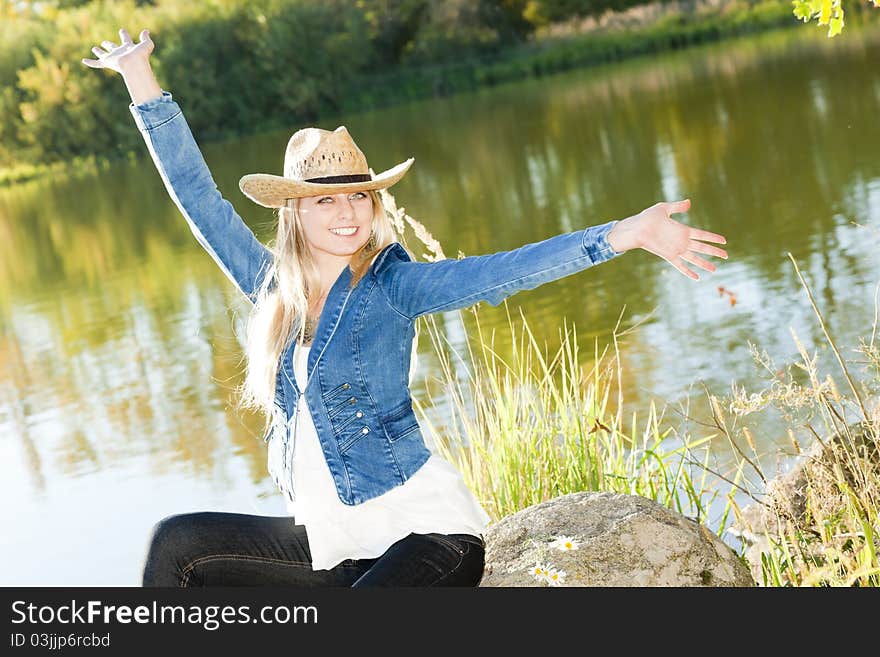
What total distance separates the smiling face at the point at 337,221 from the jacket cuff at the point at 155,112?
319 millimetres

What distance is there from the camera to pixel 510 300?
7949 mm

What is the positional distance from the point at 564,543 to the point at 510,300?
5337mm

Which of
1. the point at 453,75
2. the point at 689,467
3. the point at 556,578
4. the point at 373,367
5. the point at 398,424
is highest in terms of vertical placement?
the point at 373,367

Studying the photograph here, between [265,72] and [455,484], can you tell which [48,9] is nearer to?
[265,72]

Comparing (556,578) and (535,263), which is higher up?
(535,263)

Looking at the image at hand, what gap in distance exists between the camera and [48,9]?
48031 millimetres

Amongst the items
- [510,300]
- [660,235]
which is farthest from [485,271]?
[510,300]

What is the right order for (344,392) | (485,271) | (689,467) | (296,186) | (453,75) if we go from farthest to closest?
(453,75) < (689,467) < (296,186) < (344,392) < (485,271)

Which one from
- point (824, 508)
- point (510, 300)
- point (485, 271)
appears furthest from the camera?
point (510, 300)

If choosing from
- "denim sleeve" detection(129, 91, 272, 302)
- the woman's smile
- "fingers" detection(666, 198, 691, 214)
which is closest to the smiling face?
the woman's smile

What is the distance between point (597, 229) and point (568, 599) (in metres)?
0.71

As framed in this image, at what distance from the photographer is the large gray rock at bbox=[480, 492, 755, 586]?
102 inches

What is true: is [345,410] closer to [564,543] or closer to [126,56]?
[564,543]

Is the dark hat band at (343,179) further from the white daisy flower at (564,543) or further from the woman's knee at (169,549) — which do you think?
the white daisy flower at (564,543)
